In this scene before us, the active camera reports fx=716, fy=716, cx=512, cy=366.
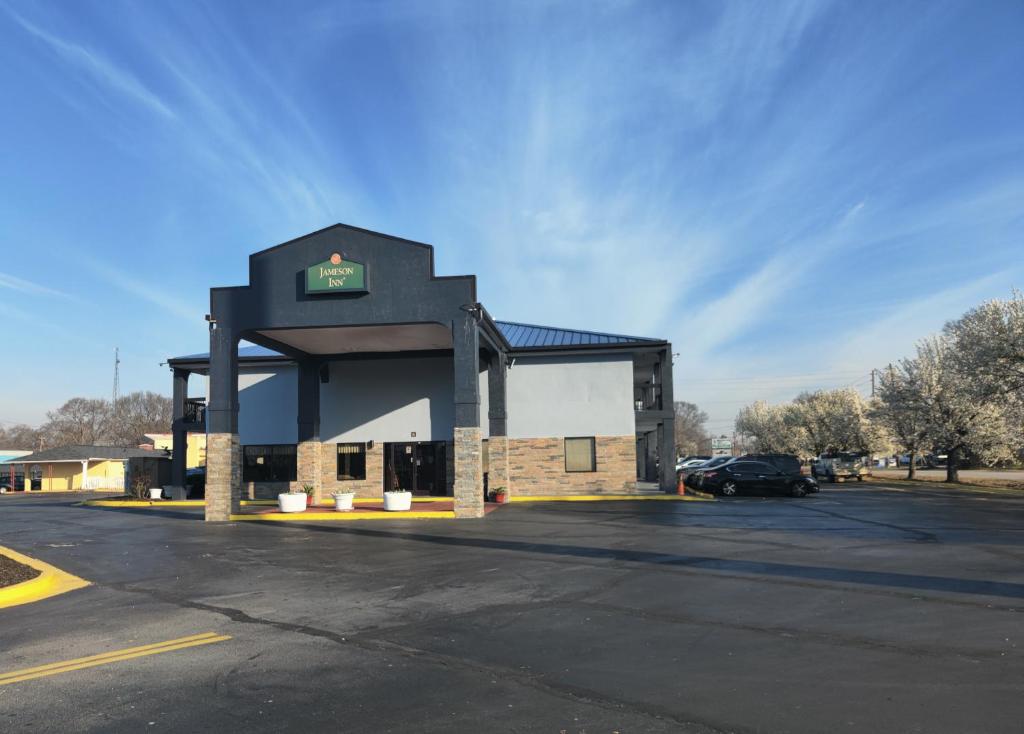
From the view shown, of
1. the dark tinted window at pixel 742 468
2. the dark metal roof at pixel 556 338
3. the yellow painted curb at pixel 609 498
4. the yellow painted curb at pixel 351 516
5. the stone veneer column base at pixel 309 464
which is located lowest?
the yellow painted curb at pixel 609 498

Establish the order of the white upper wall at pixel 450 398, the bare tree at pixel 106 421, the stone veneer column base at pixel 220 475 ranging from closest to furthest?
1. the stone veneer column base at pixel 220 475
2. the white upper wall at pixel 450 398
3. the bare tree at pixel 106 421

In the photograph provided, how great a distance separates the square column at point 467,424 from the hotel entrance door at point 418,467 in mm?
8938

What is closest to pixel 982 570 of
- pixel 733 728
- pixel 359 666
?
pixel 733 728

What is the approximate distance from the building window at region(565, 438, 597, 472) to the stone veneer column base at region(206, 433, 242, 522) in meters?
12.6

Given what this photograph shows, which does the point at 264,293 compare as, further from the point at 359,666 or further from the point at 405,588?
the point at 359,666

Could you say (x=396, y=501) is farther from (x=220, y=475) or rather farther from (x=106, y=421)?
(x=106, y=421)

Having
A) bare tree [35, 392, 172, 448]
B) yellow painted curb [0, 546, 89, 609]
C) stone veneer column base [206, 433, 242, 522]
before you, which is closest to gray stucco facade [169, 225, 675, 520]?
→ stone veneer column base [206, 433, 242, 522]

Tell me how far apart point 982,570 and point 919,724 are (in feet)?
23.1

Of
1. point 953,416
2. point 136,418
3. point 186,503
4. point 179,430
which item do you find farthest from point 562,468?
point 136,418

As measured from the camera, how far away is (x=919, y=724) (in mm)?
4590

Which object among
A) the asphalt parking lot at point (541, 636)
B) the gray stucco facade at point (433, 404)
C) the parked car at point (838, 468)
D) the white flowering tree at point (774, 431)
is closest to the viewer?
the asphalt parking lot at point (541, 636)

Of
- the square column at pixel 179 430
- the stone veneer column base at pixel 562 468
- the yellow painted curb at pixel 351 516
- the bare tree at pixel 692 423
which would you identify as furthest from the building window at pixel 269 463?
the bare tree at pixel 692 423

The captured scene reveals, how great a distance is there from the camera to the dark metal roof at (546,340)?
28.3 meters

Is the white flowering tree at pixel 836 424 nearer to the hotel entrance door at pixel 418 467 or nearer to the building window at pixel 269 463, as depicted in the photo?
the hotel entrance door at pixel 418 467
